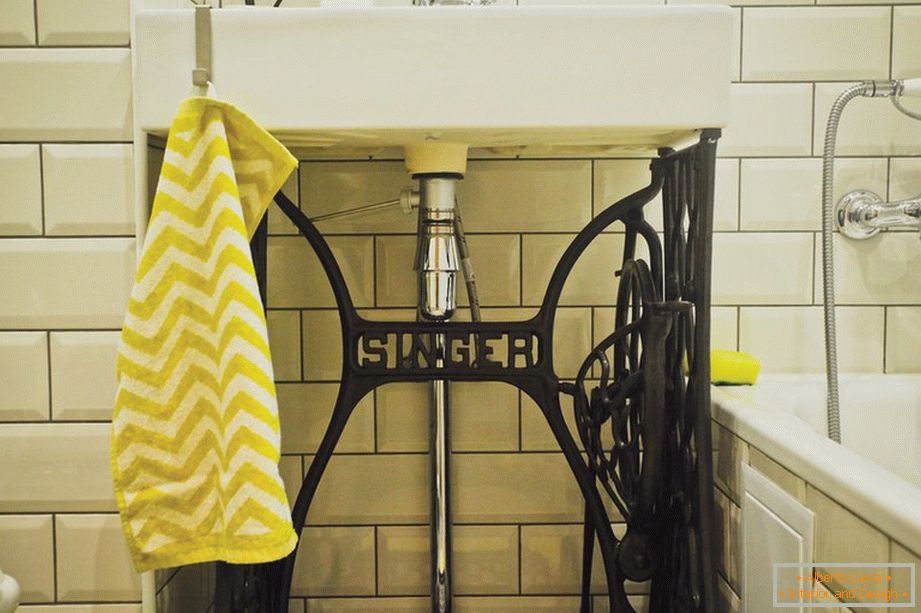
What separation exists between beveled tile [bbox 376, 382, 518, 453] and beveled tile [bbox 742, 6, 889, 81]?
653mm

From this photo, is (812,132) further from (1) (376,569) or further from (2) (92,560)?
(2) (92,560)

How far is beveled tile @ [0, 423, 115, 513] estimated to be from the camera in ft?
3.28

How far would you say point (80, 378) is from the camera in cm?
101

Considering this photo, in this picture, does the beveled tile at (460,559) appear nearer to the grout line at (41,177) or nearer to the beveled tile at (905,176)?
the grout line at (41,177)

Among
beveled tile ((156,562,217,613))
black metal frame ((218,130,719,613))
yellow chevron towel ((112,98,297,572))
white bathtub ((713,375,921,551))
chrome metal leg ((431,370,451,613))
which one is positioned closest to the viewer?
white bathtub ((713,375,921,551))

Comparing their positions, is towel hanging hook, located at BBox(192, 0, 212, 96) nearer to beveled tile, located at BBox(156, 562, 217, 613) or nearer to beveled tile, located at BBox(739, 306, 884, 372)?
beveled tile, located at BBox(156, 562, 217, 613)

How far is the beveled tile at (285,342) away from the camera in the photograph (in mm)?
1302

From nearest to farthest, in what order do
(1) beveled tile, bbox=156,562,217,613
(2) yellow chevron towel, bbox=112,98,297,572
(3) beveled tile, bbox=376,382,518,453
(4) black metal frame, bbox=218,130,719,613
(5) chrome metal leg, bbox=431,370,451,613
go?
(2) yellow chevron towel, bbox=112,98,297,572, (4) black metal frame, bbox=218,130,719,613, (1) beveled tile, bbox=156,562,217,613, (5) chrome metal leg, bbox=431,370,451,613, (3) beveled tile, bbox=376,382,518,453

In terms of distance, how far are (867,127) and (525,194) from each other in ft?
1.82

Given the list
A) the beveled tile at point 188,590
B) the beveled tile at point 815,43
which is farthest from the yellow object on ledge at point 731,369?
the beveled tile at point 188,590

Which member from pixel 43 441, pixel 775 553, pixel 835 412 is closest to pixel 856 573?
pixel 775 553

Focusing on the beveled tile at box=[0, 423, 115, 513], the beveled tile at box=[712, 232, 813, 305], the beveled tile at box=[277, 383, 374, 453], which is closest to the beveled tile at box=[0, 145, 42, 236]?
the beveled tile at box=[0, 423, 115, 513]

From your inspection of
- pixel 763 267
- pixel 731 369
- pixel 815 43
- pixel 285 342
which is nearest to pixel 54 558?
pixel 285 342

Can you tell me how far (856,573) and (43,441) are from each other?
35.4 inches
